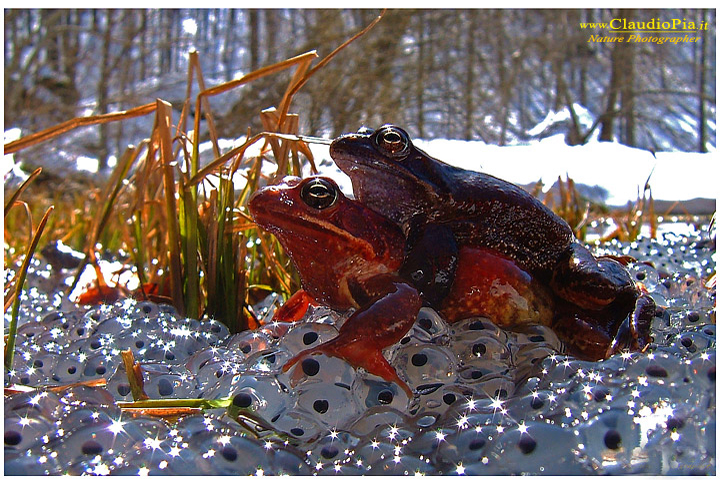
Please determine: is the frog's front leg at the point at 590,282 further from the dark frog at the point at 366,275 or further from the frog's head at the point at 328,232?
the frog's head at the point at 328,232

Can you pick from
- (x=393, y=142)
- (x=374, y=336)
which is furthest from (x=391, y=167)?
(x=374, y=336)

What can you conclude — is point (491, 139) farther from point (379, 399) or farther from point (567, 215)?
point (379, 399)

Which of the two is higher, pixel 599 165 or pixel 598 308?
pixel 599 165

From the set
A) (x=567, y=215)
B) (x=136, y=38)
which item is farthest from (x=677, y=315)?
(x=136, y=38)

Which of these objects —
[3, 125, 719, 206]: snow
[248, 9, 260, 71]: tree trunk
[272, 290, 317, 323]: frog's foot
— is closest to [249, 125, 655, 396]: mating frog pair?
[272, 290, 317, 323]: frog's foot

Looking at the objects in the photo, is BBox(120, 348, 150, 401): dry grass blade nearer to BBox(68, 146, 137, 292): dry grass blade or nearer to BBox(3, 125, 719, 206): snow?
BBox(68, 146, 137, 292): dry grass blade

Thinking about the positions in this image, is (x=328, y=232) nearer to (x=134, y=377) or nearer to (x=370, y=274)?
(x=370, y=274)

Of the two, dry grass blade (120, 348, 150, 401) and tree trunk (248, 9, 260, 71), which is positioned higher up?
tree trunk (248, 9, 260, 71)
